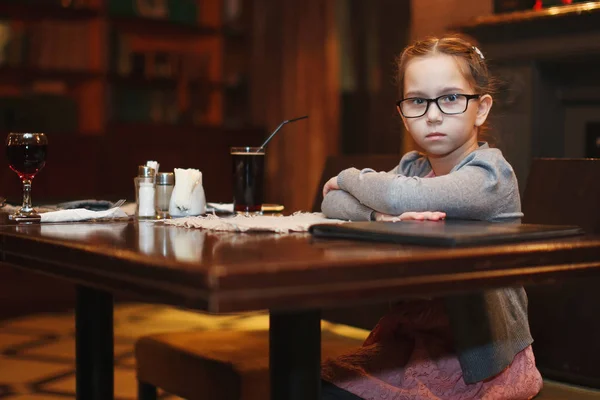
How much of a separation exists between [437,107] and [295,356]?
1.87 ft

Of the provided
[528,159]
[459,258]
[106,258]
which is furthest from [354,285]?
[528,159]

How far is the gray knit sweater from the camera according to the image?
3.97ft

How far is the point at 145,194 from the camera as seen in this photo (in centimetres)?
163

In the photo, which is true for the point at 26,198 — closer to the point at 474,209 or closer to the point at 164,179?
the point at 164,179

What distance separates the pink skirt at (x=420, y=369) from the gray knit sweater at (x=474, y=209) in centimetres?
3

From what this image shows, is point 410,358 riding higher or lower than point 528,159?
lower

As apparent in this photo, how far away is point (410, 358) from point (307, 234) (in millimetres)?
261

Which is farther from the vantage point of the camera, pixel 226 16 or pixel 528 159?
pixel 226 16

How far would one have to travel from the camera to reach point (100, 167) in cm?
503

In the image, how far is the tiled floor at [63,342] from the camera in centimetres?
267

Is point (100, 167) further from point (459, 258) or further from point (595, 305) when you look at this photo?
point (459, 258)

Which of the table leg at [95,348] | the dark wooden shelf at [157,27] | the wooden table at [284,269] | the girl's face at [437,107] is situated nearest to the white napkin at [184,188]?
the table leg at [95,348]

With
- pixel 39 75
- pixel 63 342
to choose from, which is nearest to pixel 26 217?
pixel 63 342

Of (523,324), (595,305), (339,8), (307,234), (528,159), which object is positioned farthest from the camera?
(339,8)
